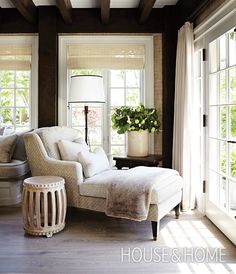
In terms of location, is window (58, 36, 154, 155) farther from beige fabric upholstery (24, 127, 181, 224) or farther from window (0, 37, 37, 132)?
beige fabric upholstery (24, 127, 181, 224)

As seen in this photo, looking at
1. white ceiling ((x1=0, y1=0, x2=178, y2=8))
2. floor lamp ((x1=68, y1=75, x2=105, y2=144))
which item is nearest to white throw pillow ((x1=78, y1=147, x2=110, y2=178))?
floor lamp ((x1=68, y1=75, x2=105, y2=144))

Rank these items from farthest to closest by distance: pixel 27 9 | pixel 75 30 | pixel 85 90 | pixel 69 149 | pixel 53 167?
pixel 75 30 → pixel 27 9 → pixel 85 90 → pixel 69 149 → pixel 53 167

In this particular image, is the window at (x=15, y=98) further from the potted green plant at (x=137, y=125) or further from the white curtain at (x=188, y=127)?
the white curtain at (x=188, y=127)

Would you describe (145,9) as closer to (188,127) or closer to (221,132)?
(188,127)

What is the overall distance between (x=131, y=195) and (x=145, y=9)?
2413 millimetres

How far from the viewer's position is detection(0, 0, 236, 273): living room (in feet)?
8.52

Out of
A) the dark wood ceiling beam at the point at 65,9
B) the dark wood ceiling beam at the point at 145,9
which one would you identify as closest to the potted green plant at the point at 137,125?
the dark wood ceiling beam at the point at 145,9

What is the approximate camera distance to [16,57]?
4.36 meters

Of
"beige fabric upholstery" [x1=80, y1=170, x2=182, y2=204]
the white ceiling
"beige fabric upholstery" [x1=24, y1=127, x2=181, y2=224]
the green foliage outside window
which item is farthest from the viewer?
the white ceiling

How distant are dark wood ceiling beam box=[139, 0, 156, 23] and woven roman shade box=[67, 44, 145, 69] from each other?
0.41 m

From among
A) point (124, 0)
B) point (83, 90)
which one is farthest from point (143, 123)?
point (124, 0)

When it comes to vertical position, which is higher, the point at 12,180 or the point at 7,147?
the point at 7,147

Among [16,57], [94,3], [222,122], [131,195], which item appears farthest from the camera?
[16,57]

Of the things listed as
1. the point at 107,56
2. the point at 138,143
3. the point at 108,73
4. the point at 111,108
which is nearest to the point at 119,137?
the point at 111,108
